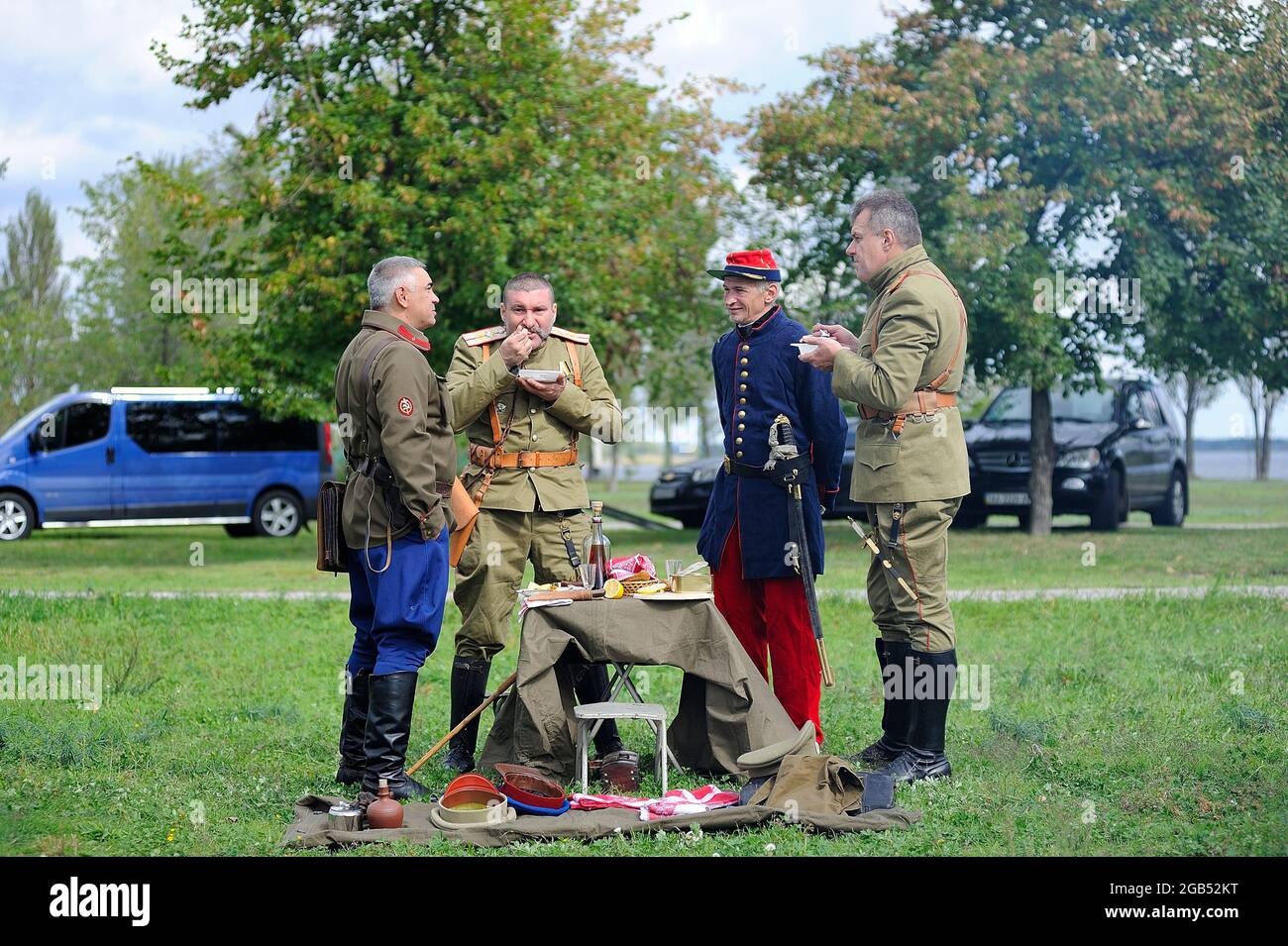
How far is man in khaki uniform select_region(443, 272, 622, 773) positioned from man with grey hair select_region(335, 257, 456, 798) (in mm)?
542

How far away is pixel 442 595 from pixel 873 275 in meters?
2.32

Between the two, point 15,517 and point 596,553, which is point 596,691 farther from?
point 15,517

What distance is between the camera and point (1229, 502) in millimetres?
30672

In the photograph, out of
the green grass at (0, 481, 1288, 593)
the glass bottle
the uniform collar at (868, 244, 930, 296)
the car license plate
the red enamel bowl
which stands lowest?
the red enamel bowl

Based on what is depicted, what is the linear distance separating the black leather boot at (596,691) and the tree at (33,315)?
92.0ft

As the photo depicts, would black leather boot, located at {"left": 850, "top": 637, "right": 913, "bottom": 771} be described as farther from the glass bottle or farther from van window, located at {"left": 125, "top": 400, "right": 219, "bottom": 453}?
van window, located at {"left": 125, "top": 400, "right": 219, "bottom": 453}

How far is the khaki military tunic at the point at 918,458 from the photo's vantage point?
5.89 meters

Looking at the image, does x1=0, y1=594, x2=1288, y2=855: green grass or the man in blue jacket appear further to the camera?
the man in blue jacket

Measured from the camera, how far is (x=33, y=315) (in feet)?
103

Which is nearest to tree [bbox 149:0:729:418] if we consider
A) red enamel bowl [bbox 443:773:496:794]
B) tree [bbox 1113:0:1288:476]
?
tree [bbox 1113:0:1288:476]

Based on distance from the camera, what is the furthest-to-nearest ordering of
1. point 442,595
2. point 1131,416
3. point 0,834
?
1. point 1131,416
2. point 442,595
3. point 0,834

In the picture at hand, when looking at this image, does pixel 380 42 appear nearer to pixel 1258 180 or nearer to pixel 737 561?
pixel 1258 180

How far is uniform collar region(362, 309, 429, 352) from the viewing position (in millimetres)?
5633

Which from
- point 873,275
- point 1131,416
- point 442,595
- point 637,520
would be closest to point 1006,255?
point 1131,416
